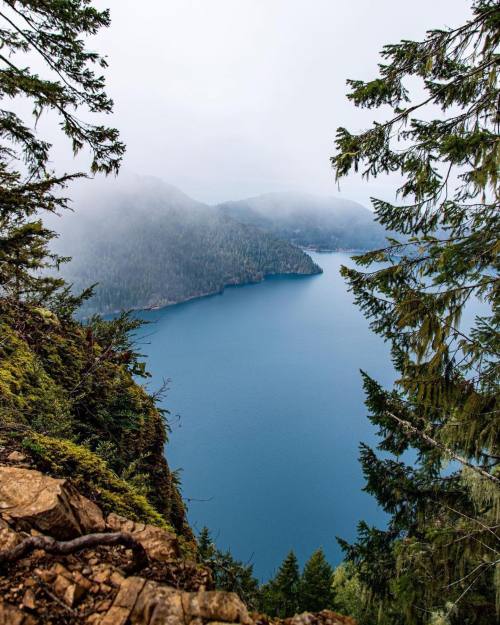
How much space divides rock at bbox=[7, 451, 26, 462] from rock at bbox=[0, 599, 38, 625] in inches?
51.2

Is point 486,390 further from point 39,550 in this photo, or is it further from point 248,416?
point 248,416

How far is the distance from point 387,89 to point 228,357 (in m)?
72.3

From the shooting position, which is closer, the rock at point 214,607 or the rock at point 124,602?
the rock at point 124,602

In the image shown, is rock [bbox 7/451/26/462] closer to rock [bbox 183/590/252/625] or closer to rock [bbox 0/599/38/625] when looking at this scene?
rock [bbox 0/599/38/625]

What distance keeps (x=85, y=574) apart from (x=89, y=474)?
1224mm

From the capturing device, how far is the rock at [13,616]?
1854 mm

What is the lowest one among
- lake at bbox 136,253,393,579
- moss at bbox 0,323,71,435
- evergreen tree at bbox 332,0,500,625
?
moss at bbox 0,323,71,435

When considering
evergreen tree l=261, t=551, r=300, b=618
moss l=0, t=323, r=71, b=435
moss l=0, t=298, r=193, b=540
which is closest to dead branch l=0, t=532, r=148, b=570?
moss l=0, t=298, r=193, b=540

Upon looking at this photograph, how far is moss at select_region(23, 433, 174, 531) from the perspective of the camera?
3098mm

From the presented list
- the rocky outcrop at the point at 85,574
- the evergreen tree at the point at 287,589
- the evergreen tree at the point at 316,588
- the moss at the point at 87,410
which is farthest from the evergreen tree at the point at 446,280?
the evergreen tree at the point at 287,589

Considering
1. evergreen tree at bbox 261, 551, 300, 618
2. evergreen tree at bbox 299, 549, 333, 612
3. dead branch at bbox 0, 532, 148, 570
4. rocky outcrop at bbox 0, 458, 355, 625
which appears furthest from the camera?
evergreen tree at bbox 261, 551, 300, 618

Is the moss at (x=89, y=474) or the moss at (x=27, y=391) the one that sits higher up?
the moss at (x=27, y=391)

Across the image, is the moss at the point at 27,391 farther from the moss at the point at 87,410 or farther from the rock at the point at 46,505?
the rock at the point at 46,505

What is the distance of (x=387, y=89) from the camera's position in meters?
3.71
